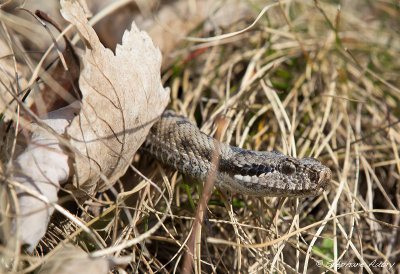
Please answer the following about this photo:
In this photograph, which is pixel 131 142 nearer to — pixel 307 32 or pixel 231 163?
pixel 231 163

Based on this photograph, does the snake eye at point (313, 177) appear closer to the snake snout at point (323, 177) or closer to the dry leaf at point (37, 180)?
the snake snout at point (323, 177)

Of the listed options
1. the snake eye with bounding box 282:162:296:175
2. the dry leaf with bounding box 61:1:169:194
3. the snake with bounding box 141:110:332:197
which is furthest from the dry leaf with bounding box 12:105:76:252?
the snake eye with bounding box 282:162:296:175

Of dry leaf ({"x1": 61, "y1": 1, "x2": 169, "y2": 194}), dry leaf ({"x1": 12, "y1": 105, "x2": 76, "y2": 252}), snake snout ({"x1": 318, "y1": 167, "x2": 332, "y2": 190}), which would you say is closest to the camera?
dry leaf ({"x1": 12, "y1": 105, "x2": 76, "y2": 252})

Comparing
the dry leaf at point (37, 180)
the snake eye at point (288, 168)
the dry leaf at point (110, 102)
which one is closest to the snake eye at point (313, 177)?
the snake eye at point (288, 168)

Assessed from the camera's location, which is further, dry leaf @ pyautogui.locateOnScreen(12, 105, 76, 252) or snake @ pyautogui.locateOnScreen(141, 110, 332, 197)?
snake @ pyautogui.locateOnScreen(141, 110, 332, 197)

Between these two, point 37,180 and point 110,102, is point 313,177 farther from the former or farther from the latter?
point 37,180

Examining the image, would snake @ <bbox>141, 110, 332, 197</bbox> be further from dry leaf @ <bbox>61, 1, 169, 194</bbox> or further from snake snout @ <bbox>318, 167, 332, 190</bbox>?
dry leaf @ <bbox>61, 1, 169, 194</bbox>

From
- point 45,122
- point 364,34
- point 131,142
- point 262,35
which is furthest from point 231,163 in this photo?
point 364,34

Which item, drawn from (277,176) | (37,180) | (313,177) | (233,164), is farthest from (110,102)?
(313,177)
